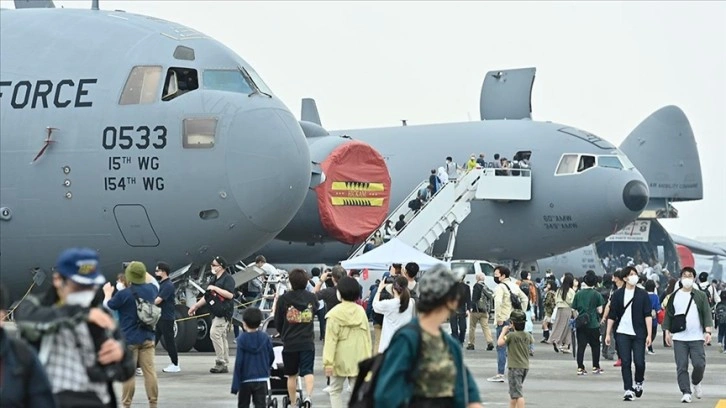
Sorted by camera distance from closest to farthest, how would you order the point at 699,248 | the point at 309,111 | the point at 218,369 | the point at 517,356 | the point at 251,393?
1. the point at 251,393
2. the point at 517,356
3. the point at 218,369
4. the point at 309,111
5. the point at 699,248

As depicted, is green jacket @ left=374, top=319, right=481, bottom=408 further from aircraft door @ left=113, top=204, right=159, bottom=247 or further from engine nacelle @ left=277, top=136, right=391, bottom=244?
engine nacelle @ left=277, top=136, right=391, bottom=244

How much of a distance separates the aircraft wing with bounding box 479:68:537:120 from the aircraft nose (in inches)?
923

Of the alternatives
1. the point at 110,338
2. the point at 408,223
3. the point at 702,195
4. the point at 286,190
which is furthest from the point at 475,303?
the point at 702,195

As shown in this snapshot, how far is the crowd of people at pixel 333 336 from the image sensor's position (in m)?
7.25

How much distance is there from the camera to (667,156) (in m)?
73.8

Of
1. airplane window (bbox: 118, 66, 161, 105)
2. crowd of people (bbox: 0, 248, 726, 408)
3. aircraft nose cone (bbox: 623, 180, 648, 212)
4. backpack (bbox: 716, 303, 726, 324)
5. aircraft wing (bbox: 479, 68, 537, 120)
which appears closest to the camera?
crowd of people (bbox: 0, 248, 726, 408)

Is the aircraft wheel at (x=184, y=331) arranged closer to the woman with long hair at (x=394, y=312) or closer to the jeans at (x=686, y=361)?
the jeans at (x=686, y=361)

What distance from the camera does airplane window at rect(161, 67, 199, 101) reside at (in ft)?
73.3

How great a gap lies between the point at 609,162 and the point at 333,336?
1109 inches

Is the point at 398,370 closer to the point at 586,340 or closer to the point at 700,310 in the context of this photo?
the point at 700,310

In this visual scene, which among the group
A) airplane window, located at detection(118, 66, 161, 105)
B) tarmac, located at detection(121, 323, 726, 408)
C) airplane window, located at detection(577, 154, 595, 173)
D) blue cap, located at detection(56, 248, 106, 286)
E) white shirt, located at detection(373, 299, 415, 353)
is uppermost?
airplane window, located at detection(118, 66, 161, 105)

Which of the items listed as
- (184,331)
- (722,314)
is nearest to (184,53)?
(184,331)

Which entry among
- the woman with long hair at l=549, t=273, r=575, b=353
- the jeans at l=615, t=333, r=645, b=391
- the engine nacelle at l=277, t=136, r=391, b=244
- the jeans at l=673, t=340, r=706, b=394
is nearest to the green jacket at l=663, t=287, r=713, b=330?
the jeans at l=673, t=340, r=706, b=394

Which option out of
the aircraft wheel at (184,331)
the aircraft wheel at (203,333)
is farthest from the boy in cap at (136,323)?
the aircraft wheel at (203,333)
